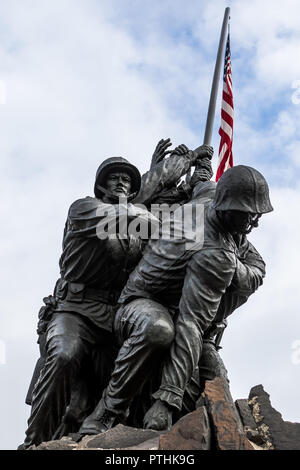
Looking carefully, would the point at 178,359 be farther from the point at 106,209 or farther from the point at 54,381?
the point at 106,209

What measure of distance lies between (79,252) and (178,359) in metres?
1.54

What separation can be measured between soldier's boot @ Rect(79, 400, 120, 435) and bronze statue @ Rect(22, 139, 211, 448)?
0.55m

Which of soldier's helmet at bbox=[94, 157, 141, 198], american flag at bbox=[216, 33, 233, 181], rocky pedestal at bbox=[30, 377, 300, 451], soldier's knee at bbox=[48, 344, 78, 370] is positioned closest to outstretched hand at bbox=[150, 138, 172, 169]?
soldier's helmet at bbox=[94, 157, 141, 198]

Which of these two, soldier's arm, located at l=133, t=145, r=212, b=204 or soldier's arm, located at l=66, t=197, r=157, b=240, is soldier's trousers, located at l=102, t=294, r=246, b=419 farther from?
soldier's arm, located at l=133, t=145, r=212, b=204

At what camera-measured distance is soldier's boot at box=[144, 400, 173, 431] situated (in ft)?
18.2

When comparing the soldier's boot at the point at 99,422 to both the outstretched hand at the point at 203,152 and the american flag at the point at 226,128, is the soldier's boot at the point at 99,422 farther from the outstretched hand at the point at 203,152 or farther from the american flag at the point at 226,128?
the american flag at the point at 226,128

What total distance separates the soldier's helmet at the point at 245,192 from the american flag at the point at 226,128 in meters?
4.16

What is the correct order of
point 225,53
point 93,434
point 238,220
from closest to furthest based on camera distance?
point 93,434 < point 238,220 < point 225,53

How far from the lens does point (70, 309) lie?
6.71 m

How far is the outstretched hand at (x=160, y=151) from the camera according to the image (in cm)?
874

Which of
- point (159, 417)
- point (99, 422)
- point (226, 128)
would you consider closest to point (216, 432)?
point (159, 417)

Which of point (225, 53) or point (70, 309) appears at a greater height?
point (225, 53)
